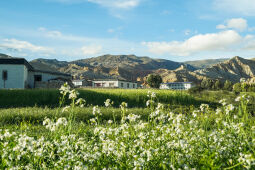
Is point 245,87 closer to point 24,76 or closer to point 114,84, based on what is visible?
point 24,76

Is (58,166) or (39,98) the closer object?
(58,166)

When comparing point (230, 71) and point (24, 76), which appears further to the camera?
point (230, 71)

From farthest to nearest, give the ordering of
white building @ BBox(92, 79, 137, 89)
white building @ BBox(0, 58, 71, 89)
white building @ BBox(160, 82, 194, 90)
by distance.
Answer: white building @ BBox(160, 82, 194, 90) → white building @ BBox(92, 79, 137, 89) → white building @ BBox(0, 58, 71, 89)

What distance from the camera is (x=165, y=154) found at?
4.09m

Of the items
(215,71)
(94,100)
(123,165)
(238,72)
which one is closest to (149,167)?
(123,165)

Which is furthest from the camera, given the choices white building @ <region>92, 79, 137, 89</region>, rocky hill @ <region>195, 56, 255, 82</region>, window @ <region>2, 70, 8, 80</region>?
rocky hill @ <region>195, 56, 255, 82</region>

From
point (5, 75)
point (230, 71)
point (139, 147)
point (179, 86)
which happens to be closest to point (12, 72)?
point (5, 75)

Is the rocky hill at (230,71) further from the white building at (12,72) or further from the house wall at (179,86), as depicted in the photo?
the white building at (12,72)

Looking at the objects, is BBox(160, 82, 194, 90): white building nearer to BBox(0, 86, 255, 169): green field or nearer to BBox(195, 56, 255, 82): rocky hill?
BBox(195, 56, 255, 82): rocky hill

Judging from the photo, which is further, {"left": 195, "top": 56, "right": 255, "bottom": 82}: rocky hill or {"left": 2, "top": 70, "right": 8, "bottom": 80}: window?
{"left": 195, "top": 56, "right": 255, "bottom": 82}: rocky hill

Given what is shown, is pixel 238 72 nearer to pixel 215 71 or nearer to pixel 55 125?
pixel 215 71

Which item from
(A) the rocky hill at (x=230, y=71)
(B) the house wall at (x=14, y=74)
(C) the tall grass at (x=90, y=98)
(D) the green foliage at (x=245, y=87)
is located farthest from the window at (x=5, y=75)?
(A) the rocky hill at (x=230, y=71)

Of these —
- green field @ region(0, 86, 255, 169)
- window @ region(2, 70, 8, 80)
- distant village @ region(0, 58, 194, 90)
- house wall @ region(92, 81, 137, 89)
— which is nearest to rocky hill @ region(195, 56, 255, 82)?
house wall @ region(92, 81, 137, 89)

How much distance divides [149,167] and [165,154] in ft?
1.69
